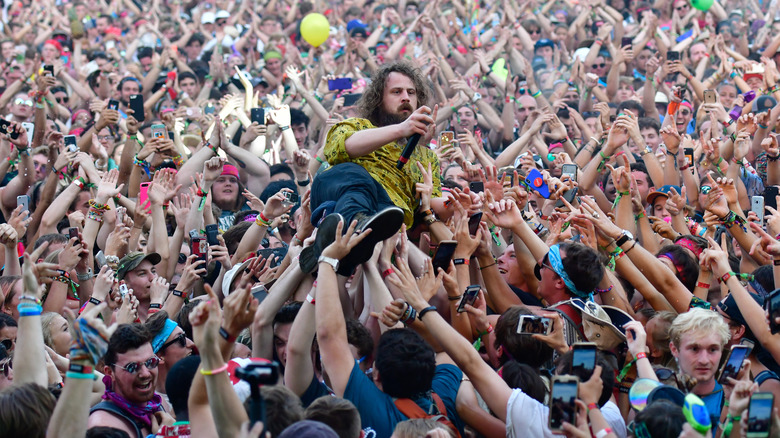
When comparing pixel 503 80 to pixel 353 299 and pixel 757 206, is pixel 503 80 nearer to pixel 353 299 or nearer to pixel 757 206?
pixel 757 206

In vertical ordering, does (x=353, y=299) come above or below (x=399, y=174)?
below

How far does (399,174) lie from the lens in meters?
5.68

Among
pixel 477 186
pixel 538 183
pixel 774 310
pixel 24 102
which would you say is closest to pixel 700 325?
pixel 774 310

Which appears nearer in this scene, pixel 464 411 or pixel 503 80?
pixel 464 411

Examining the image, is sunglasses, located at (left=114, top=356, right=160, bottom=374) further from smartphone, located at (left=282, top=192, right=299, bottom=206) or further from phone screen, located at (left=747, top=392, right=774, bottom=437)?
phone screen, located at (left=747, top=392, right=774, bottom=437)

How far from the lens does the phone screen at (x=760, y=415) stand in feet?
10.5

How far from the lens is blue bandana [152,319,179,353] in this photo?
5.00 metres

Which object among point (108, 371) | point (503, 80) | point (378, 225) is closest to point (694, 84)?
point (503, 80)

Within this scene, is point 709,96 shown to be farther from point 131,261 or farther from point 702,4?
point 131,261

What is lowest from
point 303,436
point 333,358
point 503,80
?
point 503,80

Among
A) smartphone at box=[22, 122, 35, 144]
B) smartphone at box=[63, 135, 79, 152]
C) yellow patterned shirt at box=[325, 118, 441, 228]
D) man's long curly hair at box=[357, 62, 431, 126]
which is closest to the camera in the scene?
yellow patterned shirt at box=[325, 118, 441, 228]

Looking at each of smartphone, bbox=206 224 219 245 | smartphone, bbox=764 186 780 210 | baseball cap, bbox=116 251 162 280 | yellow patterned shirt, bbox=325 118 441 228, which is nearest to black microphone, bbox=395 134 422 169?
yellow patterned shirt, bbox=325 118 441 228

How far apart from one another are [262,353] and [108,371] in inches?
31.1

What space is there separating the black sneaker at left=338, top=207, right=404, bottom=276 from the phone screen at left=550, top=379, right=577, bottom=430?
1.30 metres
